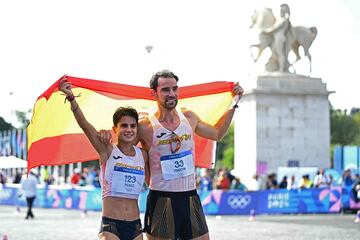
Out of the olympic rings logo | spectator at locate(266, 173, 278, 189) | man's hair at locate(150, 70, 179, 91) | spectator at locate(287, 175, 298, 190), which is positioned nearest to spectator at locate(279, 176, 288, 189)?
spectator at locate(266, 173, 278, 189)

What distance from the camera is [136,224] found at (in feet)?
26.8

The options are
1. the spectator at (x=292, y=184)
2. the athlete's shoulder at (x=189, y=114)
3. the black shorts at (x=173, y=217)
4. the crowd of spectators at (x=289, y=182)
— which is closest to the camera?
the black shorts at (x=173, y=217)

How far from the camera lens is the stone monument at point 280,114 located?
38250mm

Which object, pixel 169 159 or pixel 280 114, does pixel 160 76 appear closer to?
pixel 169 159

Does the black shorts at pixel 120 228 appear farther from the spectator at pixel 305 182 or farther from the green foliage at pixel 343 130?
the green foliage at pixel 343 130

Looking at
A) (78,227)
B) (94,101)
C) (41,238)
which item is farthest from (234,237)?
(94,101)

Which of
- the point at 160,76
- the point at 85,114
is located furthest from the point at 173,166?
the point at 85,114

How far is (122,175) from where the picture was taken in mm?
8188

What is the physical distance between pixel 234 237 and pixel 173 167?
1135 cm

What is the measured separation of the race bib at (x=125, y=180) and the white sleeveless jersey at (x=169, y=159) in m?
0.22

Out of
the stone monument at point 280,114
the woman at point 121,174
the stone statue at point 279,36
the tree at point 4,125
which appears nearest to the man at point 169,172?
the woman at point 121,174

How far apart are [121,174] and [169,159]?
45cm

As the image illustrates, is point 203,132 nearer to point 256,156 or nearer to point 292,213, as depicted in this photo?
point 292,213

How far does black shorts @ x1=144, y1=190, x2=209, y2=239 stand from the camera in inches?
327
